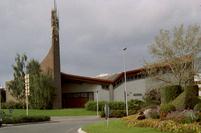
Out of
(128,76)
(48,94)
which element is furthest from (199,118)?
(128,76)

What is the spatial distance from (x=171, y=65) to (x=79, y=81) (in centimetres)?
3398

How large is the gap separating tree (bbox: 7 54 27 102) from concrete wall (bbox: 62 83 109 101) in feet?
26.5

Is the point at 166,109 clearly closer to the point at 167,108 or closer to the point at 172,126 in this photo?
the point at 167,108

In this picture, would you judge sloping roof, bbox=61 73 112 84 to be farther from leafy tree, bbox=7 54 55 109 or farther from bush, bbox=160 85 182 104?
bush, bbox=160 85 182 104

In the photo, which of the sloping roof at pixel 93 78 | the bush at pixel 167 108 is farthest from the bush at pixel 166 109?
the sloping roof at pixel 93 78

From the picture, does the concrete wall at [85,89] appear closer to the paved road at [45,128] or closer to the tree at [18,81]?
the tree at [18,81]

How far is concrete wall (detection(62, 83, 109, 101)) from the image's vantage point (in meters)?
90.5

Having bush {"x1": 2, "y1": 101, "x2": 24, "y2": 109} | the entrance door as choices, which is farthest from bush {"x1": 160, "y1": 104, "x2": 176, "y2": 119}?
the entrance door

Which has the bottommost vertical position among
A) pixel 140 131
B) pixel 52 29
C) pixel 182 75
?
pixel 140 131

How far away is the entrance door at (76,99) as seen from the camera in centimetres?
9206

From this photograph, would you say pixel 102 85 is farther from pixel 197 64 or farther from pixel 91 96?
pixel 197 64

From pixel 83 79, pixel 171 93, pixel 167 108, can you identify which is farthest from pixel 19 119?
pixel 83 79

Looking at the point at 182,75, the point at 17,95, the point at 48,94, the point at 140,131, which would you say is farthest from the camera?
the point at 17,95

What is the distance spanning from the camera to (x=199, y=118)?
2398cm
